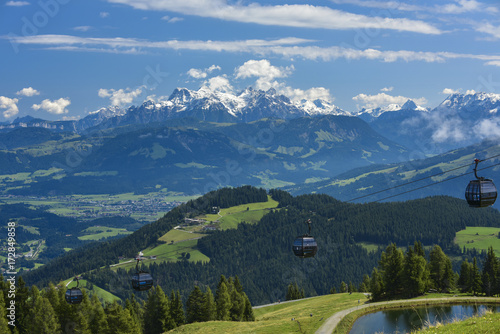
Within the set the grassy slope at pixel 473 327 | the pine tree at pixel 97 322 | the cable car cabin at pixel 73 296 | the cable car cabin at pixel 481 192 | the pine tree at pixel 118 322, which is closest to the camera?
the grassy slope at pixel 473 327

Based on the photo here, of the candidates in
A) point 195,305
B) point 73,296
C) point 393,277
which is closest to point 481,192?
point 393,277

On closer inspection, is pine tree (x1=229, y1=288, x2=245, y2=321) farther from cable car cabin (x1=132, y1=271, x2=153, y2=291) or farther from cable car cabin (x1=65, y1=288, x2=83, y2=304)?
cable car cabin (x1=132, y1=271, x2=153, y2=291)

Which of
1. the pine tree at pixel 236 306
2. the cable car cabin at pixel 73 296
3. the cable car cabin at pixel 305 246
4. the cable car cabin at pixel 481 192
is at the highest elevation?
the cable car cabin at pixel 481 192

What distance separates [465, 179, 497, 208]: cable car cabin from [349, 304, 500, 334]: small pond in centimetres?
2956

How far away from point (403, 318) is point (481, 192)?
40.2 m

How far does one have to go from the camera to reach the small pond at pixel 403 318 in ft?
213

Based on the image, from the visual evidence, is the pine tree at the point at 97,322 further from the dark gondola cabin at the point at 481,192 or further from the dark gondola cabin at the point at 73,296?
the dark gondola cabin at the point at 481,192

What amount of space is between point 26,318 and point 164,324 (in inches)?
1109

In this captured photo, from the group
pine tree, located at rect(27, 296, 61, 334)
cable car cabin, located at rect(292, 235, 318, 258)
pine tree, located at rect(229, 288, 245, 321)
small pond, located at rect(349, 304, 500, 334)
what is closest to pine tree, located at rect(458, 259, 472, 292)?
small pond, located at rect(349, 304, 500, 334)

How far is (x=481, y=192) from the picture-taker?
38875 mm

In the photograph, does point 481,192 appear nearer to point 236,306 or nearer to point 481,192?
point 481,192

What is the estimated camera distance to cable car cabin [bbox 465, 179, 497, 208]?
38875mm

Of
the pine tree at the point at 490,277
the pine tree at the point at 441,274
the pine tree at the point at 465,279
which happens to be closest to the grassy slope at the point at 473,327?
the pine tree at the point at 441,274

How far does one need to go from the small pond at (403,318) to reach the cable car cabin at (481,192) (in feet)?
97.0
